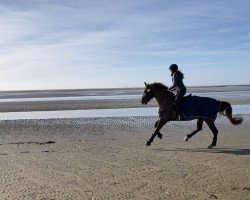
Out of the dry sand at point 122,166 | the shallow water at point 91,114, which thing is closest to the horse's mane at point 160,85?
the dry sand at point 122,166

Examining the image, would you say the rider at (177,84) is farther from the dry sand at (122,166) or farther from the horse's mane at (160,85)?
the dry sand at (122,166)

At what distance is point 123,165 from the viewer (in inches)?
393

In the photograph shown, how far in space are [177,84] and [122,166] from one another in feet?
11.8

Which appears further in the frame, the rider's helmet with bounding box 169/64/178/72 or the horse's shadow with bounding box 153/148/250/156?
the rider's helmet with bounding box 169/64/178/72

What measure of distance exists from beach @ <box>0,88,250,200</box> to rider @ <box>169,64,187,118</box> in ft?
4.17

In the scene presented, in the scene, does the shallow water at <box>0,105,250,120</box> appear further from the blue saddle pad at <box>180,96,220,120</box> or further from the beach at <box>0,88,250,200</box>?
the blue saddle pad at <box>180,96,220,120</box>

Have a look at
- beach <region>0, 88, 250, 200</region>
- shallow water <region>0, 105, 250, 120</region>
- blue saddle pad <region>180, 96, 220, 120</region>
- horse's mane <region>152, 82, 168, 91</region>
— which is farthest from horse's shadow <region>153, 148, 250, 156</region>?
shallow water <region>0, 105, 250, 120</region>

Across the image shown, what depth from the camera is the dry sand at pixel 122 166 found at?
301 inches

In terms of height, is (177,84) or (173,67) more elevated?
(173,67)

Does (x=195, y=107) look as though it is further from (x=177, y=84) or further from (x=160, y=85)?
(x=160, y=85)

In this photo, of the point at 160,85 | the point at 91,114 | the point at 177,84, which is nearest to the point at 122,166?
the point at 177,84

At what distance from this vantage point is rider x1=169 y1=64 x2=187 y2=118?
12570 millimetres

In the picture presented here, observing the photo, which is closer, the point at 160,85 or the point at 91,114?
the point at 160,85

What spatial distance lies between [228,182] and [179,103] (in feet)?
15.8
